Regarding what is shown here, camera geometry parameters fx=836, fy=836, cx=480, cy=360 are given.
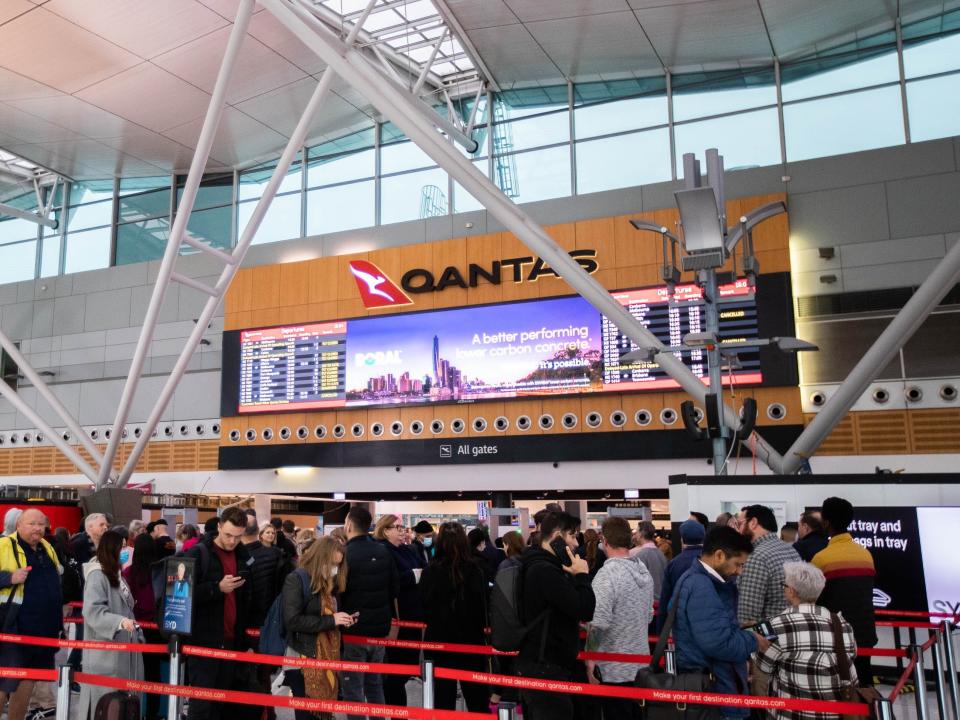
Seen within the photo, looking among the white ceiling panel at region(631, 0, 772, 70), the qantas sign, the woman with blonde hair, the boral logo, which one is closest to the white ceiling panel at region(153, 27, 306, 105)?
the qantas sign

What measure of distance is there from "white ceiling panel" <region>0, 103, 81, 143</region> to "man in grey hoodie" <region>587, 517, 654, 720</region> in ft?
67.3

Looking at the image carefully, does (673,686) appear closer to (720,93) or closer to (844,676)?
(844,676)

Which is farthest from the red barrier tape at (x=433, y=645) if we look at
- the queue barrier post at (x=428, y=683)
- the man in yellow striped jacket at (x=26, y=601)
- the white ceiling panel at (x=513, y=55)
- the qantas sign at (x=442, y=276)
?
the white ceiling panel at (x=513, y=55)

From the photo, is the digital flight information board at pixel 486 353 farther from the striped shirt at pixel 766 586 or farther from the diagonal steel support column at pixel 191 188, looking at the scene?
the striped shirt at pixel 766 586

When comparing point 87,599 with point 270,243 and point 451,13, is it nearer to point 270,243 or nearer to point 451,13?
point 451,13

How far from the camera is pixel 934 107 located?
16469 millimetres

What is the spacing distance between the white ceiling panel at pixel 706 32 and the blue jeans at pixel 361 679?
13.8 metres

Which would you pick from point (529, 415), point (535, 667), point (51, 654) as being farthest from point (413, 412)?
point (535, 667)

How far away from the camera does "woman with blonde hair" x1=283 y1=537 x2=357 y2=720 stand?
5.43 meters

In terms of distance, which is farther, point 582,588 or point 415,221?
point 415,221

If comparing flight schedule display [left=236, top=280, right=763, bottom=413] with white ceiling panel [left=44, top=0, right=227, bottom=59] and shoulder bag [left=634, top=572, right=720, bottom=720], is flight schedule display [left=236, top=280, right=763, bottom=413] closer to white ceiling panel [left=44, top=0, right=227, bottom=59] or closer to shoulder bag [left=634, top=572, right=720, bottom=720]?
white ceiling panel [left=44, top=0, right=227, bottom=59]

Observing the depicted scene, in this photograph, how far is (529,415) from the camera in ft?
59.1

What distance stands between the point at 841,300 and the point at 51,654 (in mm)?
14773

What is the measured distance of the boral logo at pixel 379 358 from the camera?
19.2m
